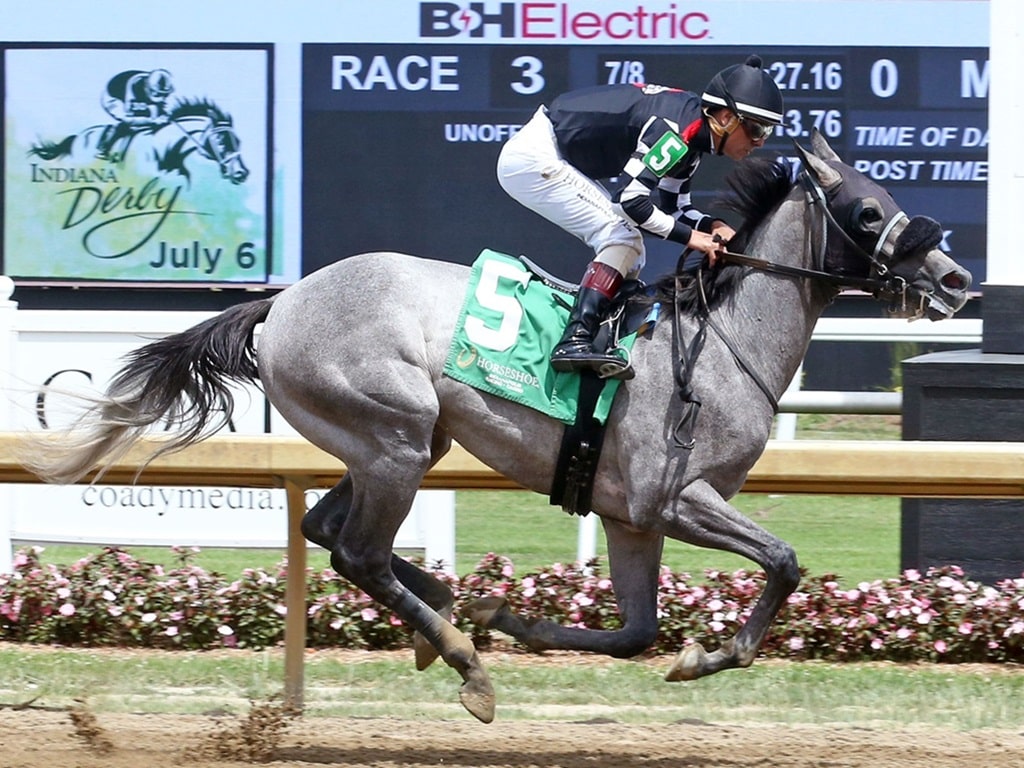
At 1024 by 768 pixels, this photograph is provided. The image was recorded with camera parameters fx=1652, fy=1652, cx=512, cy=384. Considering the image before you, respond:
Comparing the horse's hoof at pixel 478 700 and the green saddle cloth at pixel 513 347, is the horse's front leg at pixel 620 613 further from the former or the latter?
the green saddle cloth at pixel 513 347

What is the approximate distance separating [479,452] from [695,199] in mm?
5370

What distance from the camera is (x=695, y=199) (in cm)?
968

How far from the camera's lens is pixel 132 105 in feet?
37.4

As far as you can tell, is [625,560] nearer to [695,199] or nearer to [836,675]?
[836,675]

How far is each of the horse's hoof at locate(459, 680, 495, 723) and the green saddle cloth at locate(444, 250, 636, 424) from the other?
0.76m

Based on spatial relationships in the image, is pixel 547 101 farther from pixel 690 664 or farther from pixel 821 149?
pixel 690 664

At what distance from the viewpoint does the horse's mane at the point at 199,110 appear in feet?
37.0

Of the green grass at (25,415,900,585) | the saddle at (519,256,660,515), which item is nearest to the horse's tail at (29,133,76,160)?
the green grass at (25,415,900,585)

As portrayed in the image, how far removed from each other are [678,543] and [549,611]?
286cm

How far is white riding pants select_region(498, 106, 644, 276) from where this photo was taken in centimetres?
467

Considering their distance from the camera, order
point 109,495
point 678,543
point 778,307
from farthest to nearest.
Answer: point 678,543 < point 109,495 < point 778,307

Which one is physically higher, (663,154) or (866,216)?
(663,154)

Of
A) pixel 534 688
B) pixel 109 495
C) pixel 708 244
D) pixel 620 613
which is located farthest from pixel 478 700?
pixel 109 495

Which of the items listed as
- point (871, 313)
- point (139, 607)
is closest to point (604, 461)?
point (139, 607)
